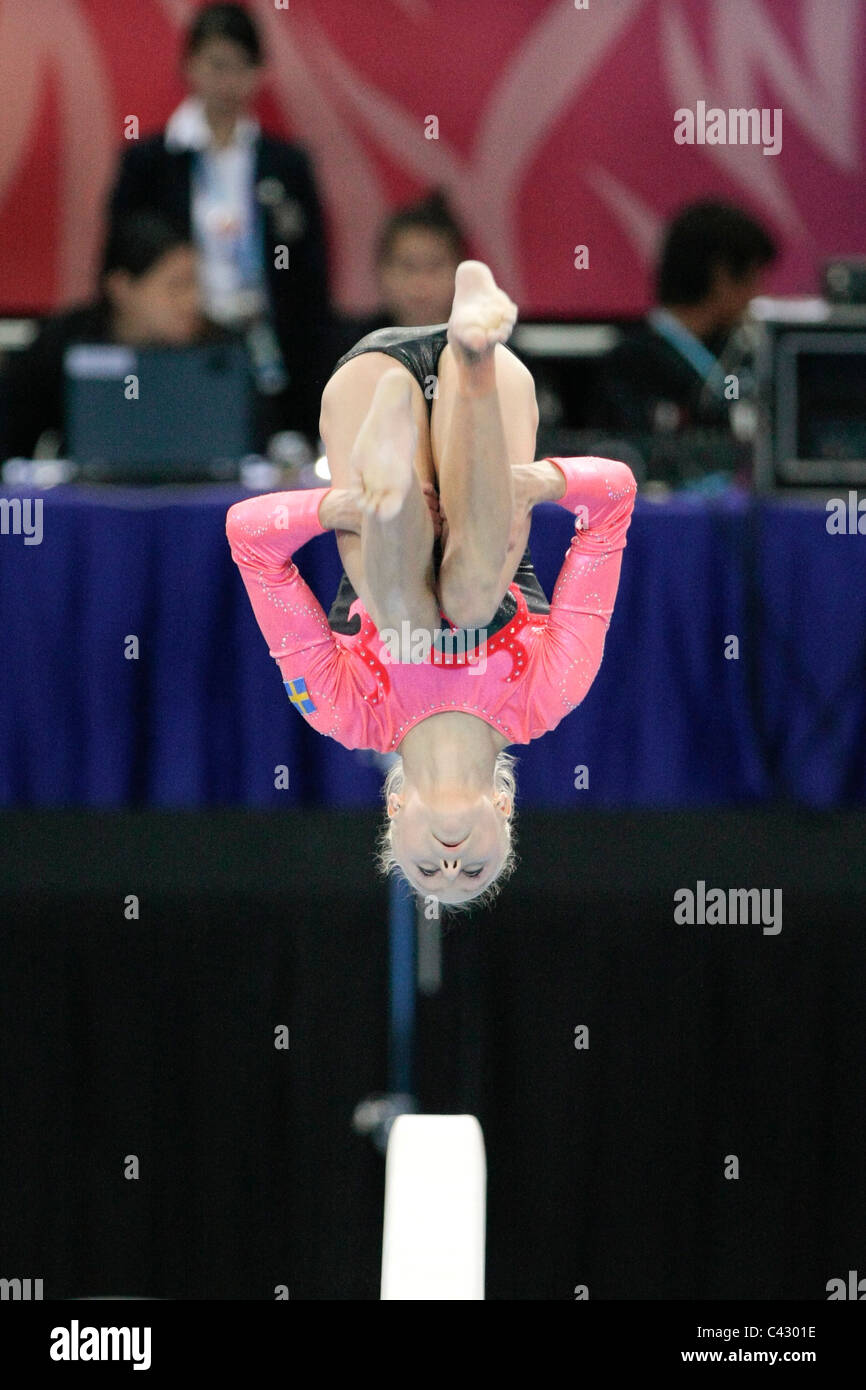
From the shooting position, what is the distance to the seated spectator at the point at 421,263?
4.25 m

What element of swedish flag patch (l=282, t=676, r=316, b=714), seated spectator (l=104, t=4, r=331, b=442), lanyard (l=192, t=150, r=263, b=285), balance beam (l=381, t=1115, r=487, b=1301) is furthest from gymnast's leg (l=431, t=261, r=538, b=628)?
lanyard (l=192, t=150, r=263, b=285)

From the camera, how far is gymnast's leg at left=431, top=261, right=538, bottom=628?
8.02ft

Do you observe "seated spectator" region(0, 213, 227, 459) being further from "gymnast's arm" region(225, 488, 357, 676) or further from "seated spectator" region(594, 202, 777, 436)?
"gymnast's arm" region(225, 488, 357, 676)

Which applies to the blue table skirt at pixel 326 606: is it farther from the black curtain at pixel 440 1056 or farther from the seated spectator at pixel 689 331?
the seated spectator at pixel 689 331

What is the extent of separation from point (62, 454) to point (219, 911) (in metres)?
1.08

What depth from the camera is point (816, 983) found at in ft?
12.7

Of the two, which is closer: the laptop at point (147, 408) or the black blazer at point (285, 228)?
the laptop at point (147, 408)

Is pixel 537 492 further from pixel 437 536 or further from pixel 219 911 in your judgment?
pixel 219 911

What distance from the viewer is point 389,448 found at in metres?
2.49

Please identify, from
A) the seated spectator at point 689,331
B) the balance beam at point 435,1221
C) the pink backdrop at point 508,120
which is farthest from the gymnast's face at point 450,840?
the pink backdrop at point 508,120

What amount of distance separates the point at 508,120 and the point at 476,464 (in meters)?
3.83

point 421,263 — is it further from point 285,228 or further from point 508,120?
point 508,120

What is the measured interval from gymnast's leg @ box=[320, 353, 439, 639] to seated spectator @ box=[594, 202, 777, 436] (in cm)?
130
